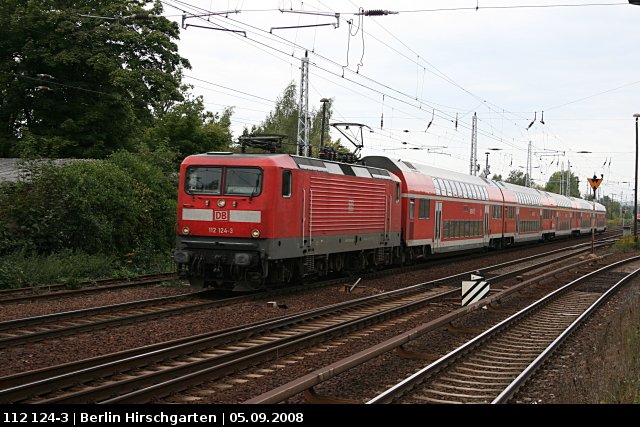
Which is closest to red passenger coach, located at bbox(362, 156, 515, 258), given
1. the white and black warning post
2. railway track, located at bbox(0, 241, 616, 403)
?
the white and black warning post

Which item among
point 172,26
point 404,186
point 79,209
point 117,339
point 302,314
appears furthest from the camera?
point 172,26

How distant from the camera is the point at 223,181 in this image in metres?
15.3

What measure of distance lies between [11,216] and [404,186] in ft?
40.1

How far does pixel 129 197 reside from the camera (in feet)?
67.8

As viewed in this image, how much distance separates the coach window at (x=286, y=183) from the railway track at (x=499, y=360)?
18.2 ft

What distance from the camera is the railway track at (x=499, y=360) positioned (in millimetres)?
7961

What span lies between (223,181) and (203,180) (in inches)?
20.5

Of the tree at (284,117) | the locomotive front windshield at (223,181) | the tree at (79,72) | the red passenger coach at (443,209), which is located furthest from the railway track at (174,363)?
the tree at (284,117)

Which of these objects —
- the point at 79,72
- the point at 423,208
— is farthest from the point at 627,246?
the point at 79,72

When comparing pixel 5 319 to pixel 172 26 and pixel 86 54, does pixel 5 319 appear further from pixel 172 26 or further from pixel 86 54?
pixel 172 26

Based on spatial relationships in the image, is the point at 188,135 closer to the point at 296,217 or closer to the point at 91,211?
the point at 91,211

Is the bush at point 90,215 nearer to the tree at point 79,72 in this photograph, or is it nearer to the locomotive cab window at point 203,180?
the locomotive cab window at point 203,180
